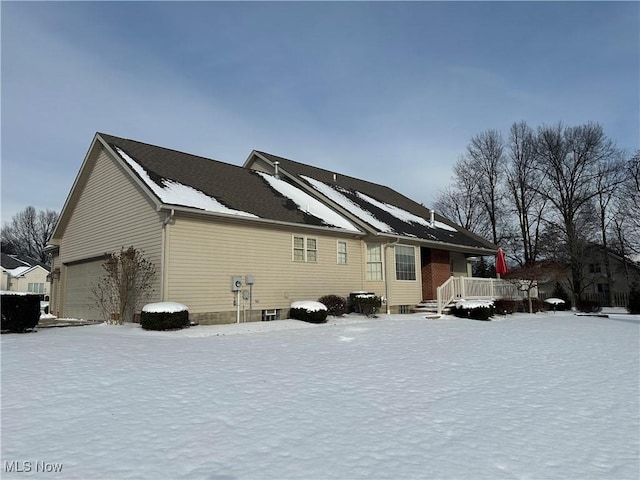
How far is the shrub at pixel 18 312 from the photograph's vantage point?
11305 mm

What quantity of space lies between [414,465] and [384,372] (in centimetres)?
380

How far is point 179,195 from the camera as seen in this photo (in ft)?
46.2

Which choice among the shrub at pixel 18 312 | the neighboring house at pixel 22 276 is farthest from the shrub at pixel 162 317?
the neighboring house at pixel 22 276

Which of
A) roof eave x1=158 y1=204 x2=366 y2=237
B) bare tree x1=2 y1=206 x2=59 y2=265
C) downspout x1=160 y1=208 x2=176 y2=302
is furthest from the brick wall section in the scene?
bare tree x1=2 y1=206 x2=59 y2=265

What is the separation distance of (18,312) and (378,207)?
16.5 metres

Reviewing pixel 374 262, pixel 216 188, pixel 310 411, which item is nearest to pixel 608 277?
pixel 374 262

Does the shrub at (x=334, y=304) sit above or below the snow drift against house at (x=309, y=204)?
below

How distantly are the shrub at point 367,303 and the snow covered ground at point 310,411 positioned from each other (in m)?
6.84

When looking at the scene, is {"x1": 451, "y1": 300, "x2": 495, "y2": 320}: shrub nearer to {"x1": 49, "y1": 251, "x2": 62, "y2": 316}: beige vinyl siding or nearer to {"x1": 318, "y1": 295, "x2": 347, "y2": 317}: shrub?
{"x1": 318, "y1": 295, "x2": 347, "y2": 317}: shrub

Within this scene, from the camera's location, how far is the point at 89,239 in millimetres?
17984

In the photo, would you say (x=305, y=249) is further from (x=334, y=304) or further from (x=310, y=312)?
(x=310, y=312)

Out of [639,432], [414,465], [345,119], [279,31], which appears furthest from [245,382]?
[345,119]

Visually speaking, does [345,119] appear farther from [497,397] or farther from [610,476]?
[610,476]

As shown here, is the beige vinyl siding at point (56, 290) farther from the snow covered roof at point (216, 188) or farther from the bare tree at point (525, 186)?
the bare tree at point (525, 186)
